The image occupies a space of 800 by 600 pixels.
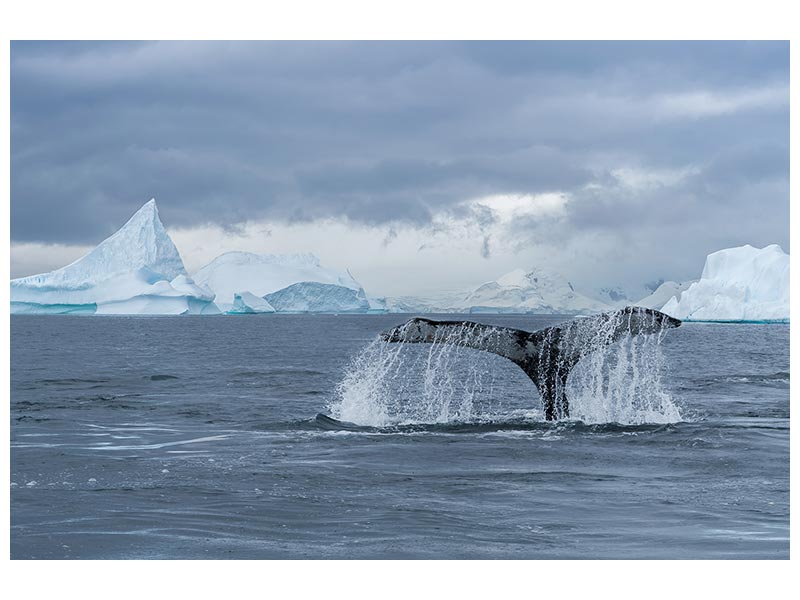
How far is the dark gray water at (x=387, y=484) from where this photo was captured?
7.31 metres

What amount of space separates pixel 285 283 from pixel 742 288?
5898 cm

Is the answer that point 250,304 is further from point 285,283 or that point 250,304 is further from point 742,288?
point 742,288

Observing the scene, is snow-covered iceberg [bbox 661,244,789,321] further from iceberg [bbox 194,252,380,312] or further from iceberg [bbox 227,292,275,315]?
iceberg [bbox 227,292,275,315]

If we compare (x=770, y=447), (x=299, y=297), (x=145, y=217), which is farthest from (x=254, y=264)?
(x=770, y=447)

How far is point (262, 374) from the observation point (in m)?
27.7

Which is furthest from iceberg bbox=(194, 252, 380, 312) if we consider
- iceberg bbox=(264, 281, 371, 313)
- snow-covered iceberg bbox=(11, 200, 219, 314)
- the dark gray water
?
the dark gray water

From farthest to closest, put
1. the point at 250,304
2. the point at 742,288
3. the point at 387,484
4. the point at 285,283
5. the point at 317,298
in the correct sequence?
the point at 285,283 → the point at 317,298 → the point at 250,304 → the point at 742,288 → the point at 387,484

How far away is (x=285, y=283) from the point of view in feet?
431

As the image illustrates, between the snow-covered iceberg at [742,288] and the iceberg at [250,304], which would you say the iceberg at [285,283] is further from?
the snow-covered iceberg at [742,288]

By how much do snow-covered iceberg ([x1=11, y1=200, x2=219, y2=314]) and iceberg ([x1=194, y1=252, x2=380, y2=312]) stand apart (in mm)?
24024

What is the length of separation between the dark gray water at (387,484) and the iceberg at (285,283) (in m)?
110

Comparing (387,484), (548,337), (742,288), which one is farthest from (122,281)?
(387,484)

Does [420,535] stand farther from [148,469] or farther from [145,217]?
[145,217]

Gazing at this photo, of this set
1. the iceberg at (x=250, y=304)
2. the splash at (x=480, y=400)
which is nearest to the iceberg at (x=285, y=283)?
the iceberg at (x=250, y=304)
